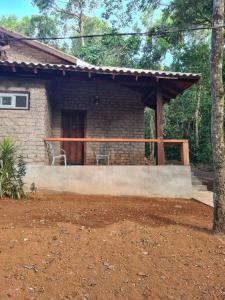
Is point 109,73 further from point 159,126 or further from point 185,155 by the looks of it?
point 185,155

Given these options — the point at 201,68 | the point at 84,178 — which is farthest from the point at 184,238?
the point at 201,68

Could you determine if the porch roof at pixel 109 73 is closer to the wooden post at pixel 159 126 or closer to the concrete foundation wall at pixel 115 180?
the wooden post at pixel 159 126

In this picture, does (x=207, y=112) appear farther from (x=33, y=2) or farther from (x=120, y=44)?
(x=33, y=2)

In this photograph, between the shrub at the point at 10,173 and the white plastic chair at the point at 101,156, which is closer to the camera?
the shrub at the point at 10,173

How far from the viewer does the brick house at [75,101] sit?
8586 mm

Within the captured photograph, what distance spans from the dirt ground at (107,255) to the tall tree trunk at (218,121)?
0.44 m

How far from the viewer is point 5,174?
7.32m

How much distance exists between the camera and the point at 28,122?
8.66m

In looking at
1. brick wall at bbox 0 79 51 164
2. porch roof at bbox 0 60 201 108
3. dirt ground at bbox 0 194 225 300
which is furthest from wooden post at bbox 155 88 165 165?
brick wall at bbox 0 79 51 164

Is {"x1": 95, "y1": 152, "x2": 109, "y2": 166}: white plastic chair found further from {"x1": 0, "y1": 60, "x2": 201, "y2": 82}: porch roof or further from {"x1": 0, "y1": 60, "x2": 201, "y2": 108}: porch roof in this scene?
{"x1": 0, "y1": 60, "x2": 201, "y2": 82}: porch roof

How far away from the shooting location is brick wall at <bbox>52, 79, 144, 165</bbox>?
11.0 metres

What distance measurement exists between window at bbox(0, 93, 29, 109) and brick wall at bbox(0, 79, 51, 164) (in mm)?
119

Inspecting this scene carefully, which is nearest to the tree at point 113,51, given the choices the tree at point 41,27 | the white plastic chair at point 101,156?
the tree at point 41,27

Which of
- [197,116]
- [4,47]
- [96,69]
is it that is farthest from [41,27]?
[96,69]
